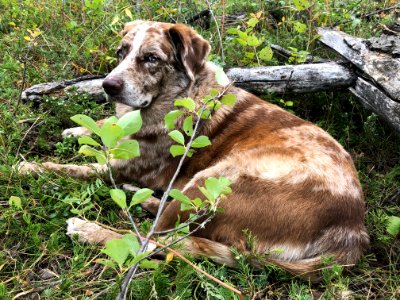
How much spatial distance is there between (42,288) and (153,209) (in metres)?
1.19

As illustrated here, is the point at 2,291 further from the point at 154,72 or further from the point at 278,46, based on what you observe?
the point at 278,46

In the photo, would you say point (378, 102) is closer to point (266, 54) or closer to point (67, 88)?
point (266, 54)

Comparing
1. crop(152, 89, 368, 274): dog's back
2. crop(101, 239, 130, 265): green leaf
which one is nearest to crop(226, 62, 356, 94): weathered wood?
crop(152, 89, 368, 274): dog's back

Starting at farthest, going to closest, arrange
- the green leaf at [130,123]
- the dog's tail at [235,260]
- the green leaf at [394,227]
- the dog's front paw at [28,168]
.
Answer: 1. the dog's front paw at [28,168]
2. the green leaf at [394,227]
3. the dog's tail at [235,260]
4. the green leaf at [130,123]

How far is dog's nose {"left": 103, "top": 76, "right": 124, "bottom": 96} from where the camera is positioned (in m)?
3.36

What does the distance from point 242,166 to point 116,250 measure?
173 centimetres

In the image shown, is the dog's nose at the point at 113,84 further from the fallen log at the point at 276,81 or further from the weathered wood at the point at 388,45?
the weathered wood at the point at 388,45

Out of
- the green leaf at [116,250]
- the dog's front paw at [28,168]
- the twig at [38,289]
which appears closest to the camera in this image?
the green leaf at [116,250]

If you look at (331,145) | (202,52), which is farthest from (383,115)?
(202,52)

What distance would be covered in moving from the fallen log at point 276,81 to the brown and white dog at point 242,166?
552mm

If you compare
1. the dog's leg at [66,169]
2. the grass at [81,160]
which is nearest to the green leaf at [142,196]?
the grass at [81,160]

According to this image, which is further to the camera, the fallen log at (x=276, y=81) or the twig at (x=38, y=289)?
the fallen log at (x=276, y=81)

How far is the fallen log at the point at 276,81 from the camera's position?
416 centimetres

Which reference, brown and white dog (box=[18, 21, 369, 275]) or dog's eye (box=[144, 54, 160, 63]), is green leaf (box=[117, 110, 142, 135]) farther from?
dog's eye (box=[144, 54, 160, 63])
